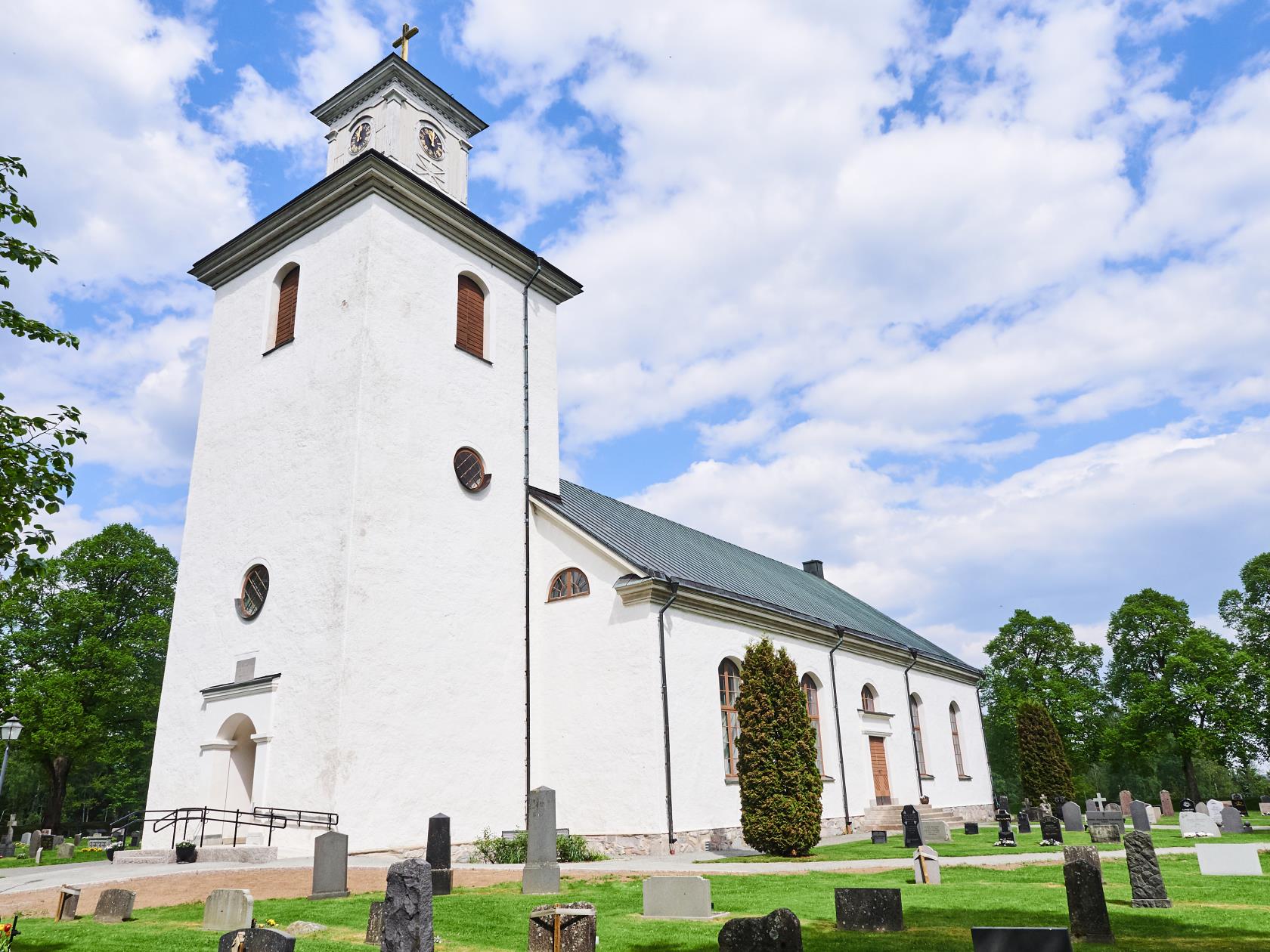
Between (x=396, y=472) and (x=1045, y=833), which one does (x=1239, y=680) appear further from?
(x=396, y=472)

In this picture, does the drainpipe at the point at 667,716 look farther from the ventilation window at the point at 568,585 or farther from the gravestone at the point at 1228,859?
the gravestone at the point at 1228,859

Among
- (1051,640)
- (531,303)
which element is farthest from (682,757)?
(1051,640)

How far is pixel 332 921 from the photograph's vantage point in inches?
383

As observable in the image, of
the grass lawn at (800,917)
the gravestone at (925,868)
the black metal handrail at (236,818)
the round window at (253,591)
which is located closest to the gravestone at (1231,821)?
the grass lawn at (800,917)

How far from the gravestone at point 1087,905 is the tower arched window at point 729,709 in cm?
1167

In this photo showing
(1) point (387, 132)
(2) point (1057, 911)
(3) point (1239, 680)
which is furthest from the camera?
(3) point (1239, 680)

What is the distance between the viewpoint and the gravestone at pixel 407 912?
749 cm

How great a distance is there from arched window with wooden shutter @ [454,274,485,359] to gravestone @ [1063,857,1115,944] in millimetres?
16238

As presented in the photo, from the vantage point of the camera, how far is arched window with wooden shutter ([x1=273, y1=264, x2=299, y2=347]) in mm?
20516

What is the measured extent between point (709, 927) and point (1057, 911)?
12.4ft

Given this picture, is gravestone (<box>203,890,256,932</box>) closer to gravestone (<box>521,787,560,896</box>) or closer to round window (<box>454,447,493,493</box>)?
gravestone (<box>521,787,560,896</box>)

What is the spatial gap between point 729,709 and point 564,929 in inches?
530

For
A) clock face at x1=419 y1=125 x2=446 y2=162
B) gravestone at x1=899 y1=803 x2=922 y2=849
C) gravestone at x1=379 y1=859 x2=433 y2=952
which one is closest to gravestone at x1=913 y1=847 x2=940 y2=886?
gravestone at x1=899 y1=803 x2=922 y2=849

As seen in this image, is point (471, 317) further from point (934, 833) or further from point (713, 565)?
point (934, 833)
